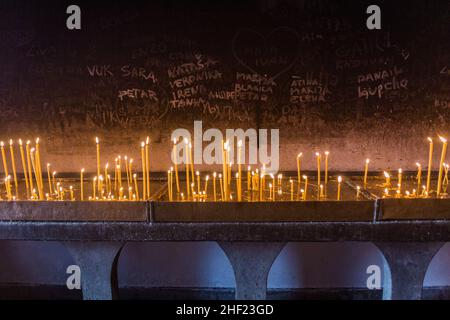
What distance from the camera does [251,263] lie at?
10.6 feet

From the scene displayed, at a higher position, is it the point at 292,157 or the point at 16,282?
the point at 292,157

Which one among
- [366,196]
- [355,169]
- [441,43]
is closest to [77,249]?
[366,196]

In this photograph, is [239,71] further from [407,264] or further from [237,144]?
[407,264]

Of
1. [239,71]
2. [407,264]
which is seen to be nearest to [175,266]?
[239,71]

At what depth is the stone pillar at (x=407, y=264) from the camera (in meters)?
3.14

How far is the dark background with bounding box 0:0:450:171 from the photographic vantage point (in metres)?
4.43

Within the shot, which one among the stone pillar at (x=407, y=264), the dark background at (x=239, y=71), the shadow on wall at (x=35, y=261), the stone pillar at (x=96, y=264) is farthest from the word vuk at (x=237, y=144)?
the shadow on wall at (x=35, y=261)

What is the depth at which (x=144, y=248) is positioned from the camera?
15.3ft

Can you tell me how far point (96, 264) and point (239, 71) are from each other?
2.61 metres

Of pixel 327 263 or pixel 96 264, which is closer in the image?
pixel 96 264

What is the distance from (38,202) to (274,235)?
189cm

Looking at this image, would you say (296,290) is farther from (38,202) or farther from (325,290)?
(38,202)

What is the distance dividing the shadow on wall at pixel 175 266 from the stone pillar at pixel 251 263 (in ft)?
4.45
